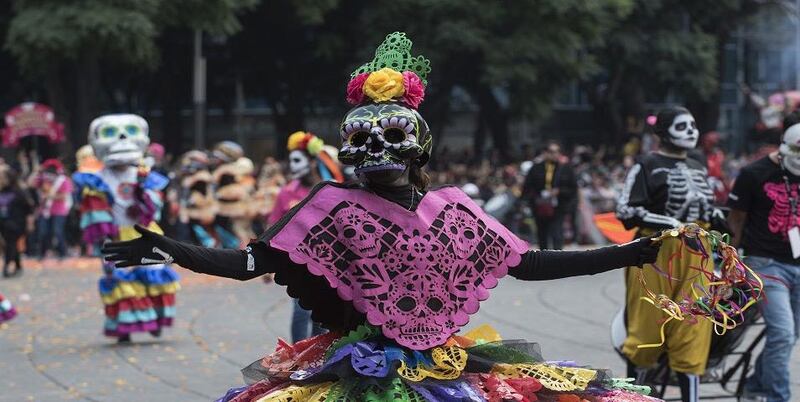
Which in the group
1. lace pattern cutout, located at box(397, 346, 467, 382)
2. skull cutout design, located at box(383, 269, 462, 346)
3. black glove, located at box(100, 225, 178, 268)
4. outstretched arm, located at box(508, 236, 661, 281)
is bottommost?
lace pattern cutout, located at box(397, 346, 467, 382)

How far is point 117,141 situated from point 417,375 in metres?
7.35

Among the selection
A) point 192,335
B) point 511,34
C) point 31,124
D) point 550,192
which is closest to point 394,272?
point 192,335

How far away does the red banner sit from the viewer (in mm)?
26781

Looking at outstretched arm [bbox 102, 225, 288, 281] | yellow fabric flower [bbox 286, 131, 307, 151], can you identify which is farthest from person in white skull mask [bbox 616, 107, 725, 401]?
yellow fabric flower [bbox 286, 131, 307, 151]

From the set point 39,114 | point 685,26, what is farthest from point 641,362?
point 685,26

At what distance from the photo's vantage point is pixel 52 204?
2156 cm

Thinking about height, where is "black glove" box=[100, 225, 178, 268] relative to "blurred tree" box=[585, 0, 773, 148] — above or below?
below

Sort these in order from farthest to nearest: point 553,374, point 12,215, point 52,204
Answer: point 52,204
point 12,215
point 553,374

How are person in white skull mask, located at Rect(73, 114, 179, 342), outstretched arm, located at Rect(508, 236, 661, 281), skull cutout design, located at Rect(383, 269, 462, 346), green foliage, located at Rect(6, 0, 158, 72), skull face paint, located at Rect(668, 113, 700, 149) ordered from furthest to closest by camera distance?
green foliage, located at Rect(6, 0, 158, 72) → person in white skull mask, located at Rect(73, 114, 179, 342) → skull face paint, located at Rect(668, 113, 700, 149) → outstretched arm, located at Rect(508, 236, 661, 281) → skull cutout design, located at Rect(383, 269, 462, 346)

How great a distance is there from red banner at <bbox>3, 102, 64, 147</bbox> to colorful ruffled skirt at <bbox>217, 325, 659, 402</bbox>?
22.1m

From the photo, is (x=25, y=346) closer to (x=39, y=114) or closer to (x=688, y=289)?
(x=688, y=289)

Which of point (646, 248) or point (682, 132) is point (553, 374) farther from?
point (682, 132)

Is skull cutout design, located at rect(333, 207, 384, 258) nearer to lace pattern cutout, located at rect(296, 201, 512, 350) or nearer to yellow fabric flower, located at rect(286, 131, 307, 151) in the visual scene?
lace pattern cutout, located at rect(296, 201, 512, 350)

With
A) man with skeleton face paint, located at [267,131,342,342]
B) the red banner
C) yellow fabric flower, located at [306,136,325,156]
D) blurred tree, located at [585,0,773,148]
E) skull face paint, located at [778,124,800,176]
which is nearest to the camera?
skull face paint, located at [778,124,800,176]
